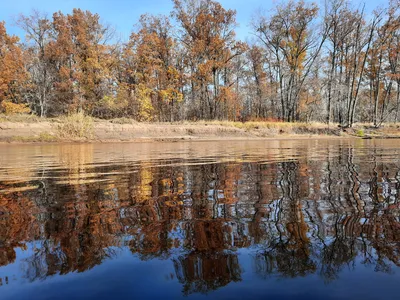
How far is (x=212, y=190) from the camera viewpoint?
4.36 metres

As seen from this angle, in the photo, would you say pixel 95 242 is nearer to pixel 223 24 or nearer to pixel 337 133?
pixel 337 133

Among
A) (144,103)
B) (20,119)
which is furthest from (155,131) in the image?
(20,119)

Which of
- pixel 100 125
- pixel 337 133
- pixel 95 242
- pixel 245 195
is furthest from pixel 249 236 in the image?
pixel 337 133

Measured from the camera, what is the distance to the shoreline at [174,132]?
21438mm

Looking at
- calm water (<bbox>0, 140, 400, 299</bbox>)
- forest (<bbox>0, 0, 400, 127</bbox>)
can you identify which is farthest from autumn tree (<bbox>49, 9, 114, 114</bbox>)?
calm water (<bbox>0, 140, 400, 299</bbox>)

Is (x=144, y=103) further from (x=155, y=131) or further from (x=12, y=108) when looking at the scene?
(x=12, y=108)

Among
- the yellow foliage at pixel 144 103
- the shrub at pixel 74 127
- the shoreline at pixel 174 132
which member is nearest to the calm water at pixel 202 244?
the shrub at pixel 74 127

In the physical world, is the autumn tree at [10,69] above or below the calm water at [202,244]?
above

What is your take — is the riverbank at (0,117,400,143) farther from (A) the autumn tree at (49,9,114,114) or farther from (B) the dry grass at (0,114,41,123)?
(A) the autumn tree at (49,9,114,114)

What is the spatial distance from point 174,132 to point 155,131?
1.71 m

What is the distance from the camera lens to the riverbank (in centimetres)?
2148

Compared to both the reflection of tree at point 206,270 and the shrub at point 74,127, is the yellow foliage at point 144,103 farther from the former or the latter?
the reflection of tree at point 206,270

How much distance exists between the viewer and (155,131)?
25688mm

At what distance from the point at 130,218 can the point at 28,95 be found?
4086 centimetres
